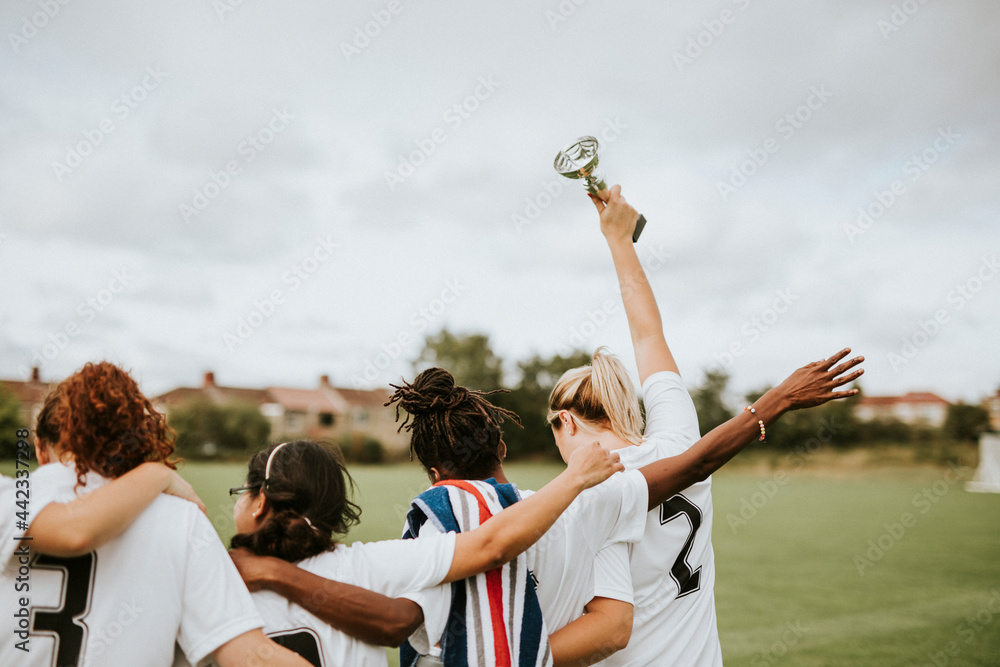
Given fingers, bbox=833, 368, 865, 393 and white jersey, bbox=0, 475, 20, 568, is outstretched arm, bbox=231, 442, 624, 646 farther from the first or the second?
fingers, bbox=833, 368, 865, 393

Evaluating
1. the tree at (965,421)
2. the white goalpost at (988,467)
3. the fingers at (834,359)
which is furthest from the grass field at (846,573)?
the tree at (965,421)

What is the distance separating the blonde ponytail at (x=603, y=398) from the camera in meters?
2.41

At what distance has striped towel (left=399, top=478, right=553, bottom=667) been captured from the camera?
6.08ft

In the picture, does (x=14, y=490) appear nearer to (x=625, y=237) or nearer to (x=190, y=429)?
(x=625, y=237)

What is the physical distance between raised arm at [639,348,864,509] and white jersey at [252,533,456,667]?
762 mm

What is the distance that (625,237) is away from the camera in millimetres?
2838

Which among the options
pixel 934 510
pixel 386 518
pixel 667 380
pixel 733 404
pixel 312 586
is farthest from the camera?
pixel 733 404

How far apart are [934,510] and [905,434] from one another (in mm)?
22873

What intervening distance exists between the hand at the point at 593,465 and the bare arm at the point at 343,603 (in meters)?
0.58

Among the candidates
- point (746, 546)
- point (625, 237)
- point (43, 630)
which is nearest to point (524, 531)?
point (43, 630)

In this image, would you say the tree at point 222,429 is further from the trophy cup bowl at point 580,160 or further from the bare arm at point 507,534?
the bare arm at point 507,534

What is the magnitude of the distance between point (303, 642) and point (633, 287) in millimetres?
1780

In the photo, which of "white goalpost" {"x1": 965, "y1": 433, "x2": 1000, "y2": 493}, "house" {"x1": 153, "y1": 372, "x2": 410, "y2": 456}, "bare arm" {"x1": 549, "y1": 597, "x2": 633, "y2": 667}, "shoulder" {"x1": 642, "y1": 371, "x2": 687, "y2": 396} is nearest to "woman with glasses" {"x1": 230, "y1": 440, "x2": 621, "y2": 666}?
"bare arm" {"x1": 549, "y1": 597, "x2": 633, "y2": 667}

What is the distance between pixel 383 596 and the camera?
5.89 feet
